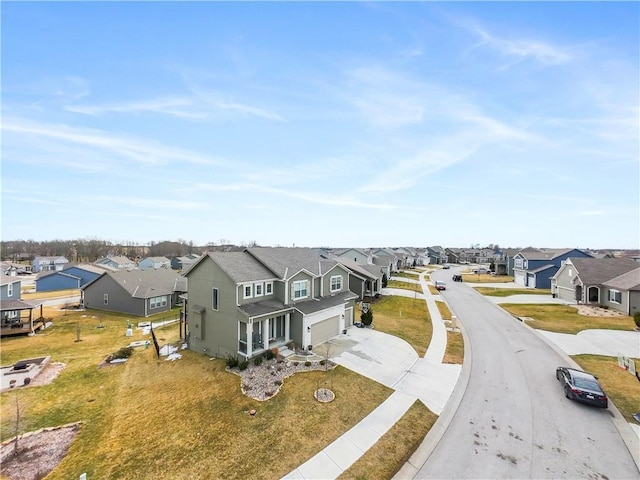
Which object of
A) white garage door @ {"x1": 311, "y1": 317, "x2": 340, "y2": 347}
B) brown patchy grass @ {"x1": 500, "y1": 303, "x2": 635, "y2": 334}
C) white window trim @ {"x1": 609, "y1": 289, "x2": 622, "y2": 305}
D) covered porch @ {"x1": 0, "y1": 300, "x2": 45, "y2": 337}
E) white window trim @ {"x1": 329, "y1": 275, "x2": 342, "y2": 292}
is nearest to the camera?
white garage door @ {"x1": 311, "y1": 317, "x2": 340, "y2": 347}

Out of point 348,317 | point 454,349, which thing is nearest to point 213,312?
point 348,317

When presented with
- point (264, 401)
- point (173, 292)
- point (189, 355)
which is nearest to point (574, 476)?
point (264, 401)

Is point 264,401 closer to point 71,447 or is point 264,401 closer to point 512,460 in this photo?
point 71,447

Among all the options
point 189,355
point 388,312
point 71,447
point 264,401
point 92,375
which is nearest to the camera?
point 71,447

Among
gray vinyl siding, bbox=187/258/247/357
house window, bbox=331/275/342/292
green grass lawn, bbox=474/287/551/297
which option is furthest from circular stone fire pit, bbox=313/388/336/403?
green grass lawn, bbox=474/287/551/297

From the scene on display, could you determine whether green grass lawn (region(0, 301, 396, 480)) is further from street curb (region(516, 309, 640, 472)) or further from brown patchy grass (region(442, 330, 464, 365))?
street curb (region(516, 309, 640, 472))

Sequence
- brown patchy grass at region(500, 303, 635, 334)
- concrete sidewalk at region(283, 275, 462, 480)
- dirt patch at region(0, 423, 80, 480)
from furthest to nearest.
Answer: brown patchy grass at region(500, 303, 635, 334), dirt patch at region(0, 423, 80, 480), concrete sidewalk at region(283, 275, 462, 480)

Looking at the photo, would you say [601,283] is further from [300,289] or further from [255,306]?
[255,306]
